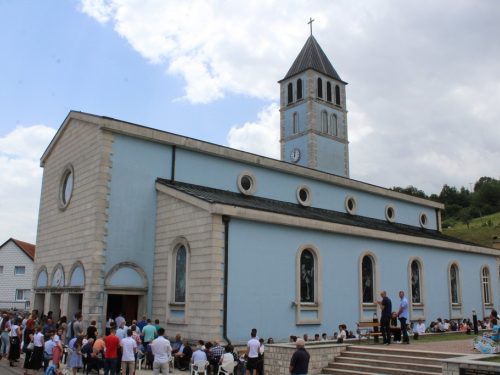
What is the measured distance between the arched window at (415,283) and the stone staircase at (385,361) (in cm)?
1184

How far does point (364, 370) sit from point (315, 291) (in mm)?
6799

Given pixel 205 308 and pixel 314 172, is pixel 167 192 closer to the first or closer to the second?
pixel 205 308

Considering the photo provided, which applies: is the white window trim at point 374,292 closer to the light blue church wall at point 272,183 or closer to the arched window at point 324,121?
the light blue church wall at point 272,183

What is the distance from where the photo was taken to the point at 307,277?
20.8m

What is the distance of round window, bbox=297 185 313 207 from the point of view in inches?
1042

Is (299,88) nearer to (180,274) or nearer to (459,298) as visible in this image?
(459,298)

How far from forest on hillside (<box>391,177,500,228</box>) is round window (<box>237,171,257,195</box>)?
79023mm

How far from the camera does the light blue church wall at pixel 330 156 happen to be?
3912cm

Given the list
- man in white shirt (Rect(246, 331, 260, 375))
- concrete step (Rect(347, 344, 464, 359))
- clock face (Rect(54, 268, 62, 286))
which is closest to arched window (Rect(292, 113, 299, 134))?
clock face (Rect(54, 268, 62, 286))

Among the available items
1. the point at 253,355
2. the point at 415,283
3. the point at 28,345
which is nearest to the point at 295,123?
the point at 415,283

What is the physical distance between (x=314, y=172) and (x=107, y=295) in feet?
43.1

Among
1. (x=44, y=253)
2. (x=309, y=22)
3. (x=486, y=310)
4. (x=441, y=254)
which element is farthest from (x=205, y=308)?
(x=309, y=22)

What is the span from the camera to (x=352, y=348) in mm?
15750

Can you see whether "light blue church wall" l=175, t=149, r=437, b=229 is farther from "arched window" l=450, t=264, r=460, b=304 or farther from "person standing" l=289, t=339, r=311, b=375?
"person standing" l=289, t=339, r=311, b=375
